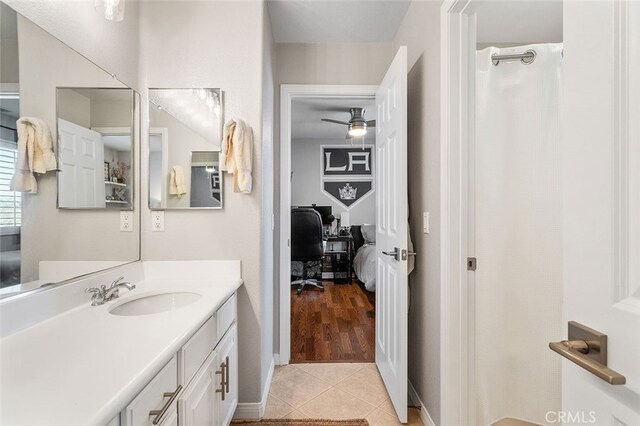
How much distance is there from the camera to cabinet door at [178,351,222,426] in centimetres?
100

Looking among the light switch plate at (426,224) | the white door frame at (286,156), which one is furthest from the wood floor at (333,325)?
the light switch plate at (426,224)

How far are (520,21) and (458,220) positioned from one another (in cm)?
151

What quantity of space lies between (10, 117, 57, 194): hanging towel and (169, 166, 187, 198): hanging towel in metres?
0.62

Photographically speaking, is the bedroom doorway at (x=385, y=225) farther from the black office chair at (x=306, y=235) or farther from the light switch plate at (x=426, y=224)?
the black office chair at (x=306, y=235)

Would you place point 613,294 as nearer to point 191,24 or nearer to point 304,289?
point 191,24

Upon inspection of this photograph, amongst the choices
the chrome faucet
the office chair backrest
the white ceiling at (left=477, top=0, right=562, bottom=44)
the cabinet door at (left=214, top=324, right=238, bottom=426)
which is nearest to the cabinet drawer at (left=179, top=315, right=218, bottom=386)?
the cabinet door at (left=214, top=324, right=238, bottom=426)

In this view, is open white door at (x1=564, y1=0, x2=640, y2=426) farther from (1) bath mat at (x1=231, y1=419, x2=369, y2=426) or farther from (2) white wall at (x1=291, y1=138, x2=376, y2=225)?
(2) white wall at (x1=291, y1=138, x2=376, y2=225)

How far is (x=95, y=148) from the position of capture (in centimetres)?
138

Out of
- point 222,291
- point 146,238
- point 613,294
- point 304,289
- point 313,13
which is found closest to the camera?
point 613,294

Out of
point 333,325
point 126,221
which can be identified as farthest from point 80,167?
point 333,325

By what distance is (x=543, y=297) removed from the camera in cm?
150

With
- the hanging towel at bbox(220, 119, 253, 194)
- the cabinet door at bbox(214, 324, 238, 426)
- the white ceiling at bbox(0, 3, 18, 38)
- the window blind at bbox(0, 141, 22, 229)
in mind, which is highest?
the white ceiling at bbox(0, 3, 18, 38)

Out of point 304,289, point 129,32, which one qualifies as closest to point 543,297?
point 129,32

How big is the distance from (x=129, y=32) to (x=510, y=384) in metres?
2.79
